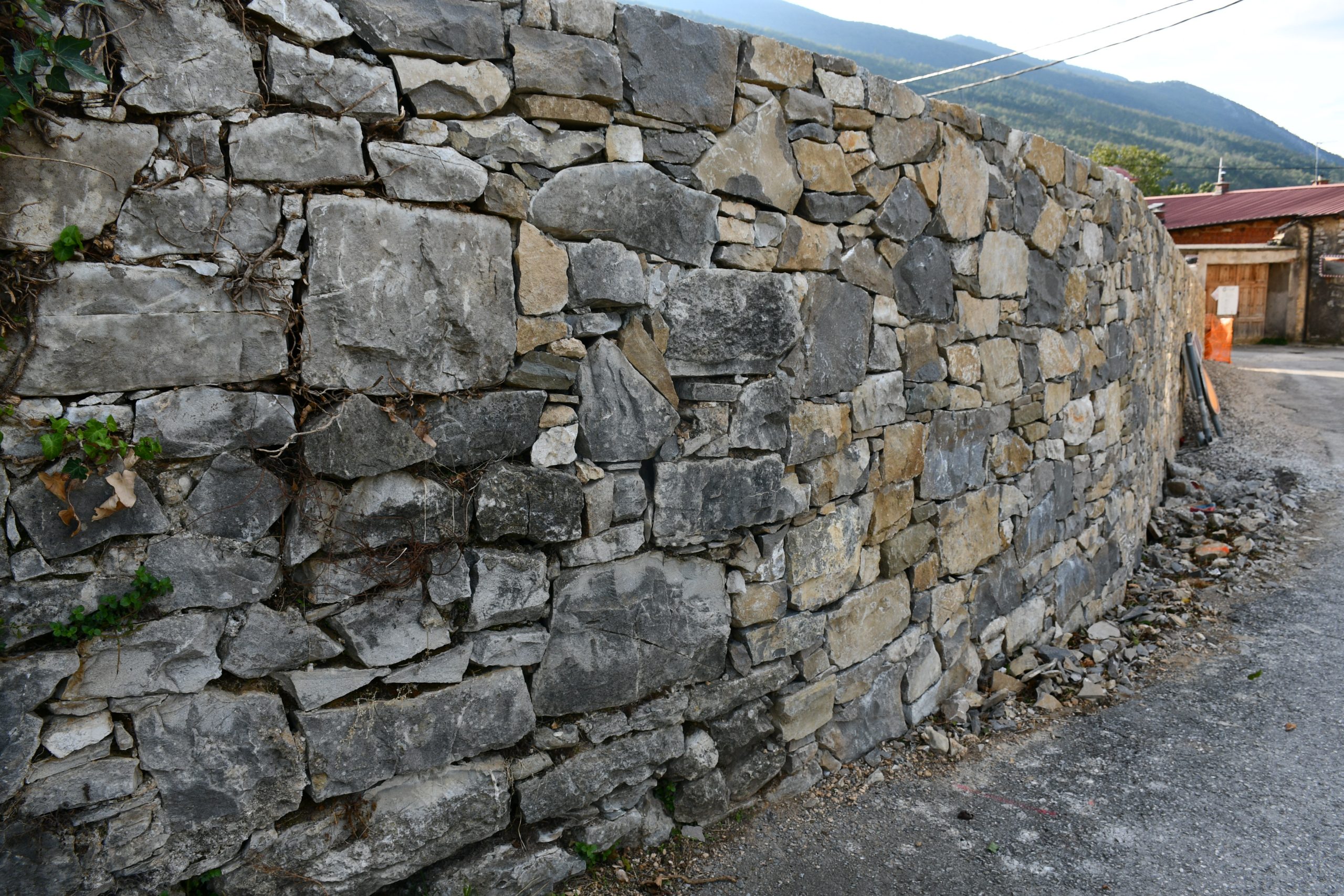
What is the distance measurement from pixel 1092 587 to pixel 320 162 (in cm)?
487

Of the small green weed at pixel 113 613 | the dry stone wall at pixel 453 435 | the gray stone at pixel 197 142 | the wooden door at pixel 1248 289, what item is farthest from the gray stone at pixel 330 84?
the wooden door at pixel 1248 289

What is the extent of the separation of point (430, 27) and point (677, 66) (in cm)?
76

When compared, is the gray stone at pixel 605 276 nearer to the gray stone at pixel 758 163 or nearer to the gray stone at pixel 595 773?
the gray stone at pixel 758 163

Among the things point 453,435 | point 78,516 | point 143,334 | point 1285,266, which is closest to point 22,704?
point 78,516

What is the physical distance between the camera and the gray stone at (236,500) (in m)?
1.83

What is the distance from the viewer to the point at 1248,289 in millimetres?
18938

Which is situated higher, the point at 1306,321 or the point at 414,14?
the point at 414,14

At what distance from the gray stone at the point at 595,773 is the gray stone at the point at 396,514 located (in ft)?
2.59

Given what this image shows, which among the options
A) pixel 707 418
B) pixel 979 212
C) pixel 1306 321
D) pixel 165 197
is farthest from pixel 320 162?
pixel 1306 321

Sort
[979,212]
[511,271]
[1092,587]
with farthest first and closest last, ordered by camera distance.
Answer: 1. [1092,587]
2. [979,212]
3. [511,271]

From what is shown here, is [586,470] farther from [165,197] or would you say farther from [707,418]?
[165,197]

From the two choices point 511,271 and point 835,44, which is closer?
point 511,271

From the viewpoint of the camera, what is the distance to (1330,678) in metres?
4.01

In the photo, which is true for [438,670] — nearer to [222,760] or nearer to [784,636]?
[222,760]
